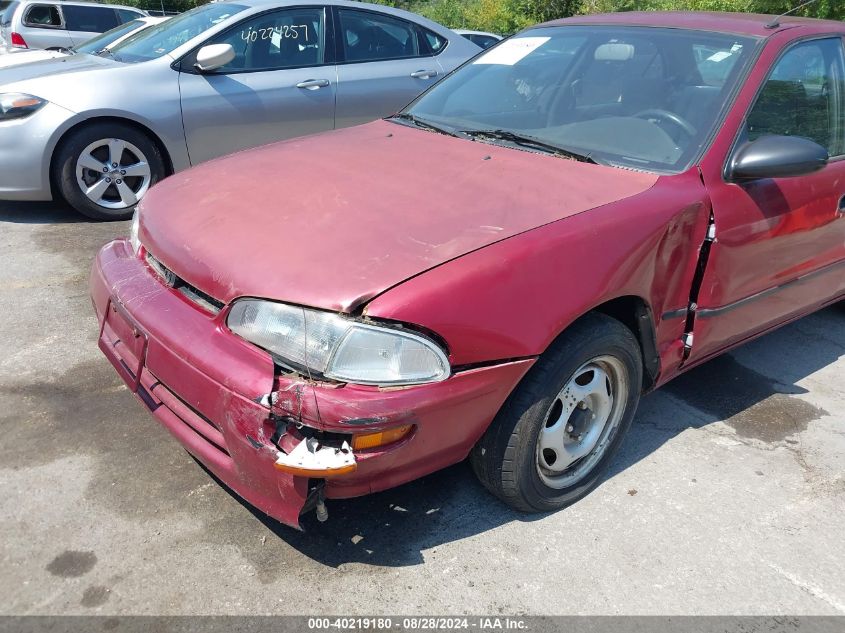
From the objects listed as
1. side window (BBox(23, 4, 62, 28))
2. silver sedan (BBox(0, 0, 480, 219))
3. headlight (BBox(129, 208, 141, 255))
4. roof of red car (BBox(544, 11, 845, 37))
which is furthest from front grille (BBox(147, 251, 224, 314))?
side window (BBox(23, 4, 62, 28))

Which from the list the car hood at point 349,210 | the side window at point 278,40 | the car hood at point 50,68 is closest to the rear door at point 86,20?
the car hood at point 50,68

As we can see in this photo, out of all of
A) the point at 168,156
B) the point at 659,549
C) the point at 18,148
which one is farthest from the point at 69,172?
the point at 659,549

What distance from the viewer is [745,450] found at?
3.01 m

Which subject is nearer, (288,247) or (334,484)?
(334,484)

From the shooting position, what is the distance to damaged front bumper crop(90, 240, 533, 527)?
1.89 m

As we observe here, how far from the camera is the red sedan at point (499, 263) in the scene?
6.40ft

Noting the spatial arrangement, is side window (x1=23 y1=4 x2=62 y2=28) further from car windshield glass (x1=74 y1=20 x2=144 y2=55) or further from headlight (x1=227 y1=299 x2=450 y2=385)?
headlight (x1=227 y1=299 x2=450 y2=385)

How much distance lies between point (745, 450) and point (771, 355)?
3.75ft

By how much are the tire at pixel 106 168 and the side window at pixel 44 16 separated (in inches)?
339

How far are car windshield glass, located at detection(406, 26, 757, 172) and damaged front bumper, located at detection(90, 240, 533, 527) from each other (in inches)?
48.7

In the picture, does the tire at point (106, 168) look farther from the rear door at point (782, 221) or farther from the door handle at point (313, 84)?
the rear door at point (782, 221)

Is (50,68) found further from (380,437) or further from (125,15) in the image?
(125,15)

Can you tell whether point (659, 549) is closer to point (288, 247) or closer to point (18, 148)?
point (288, 247)

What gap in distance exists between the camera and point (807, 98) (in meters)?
3.24
